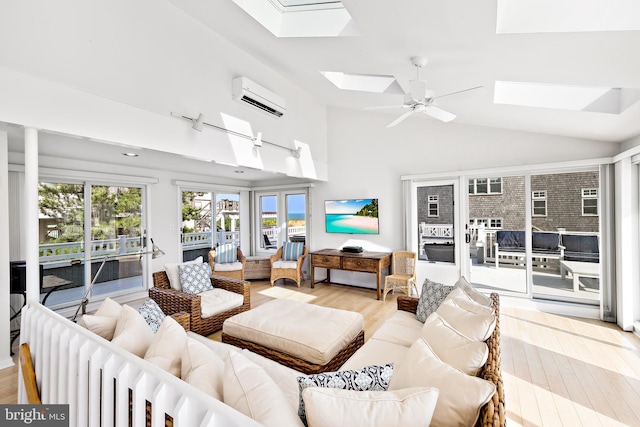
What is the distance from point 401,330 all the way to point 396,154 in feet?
11.2

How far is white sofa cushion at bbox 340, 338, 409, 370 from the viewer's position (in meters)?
1.83

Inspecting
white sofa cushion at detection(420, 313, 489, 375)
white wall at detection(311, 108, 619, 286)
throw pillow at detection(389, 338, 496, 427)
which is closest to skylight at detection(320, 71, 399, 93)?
white wall at detection(311, 108, 619, 286)

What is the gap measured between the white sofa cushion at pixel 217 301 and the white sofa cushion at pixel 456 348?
7.65 feet

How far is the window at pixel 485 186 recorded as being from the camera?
4.43 meters

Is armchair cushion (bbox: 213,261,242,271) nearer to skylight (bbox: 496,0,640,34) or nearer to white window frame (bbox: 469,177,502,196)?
white window frame (bbox: 469,177,502,196)

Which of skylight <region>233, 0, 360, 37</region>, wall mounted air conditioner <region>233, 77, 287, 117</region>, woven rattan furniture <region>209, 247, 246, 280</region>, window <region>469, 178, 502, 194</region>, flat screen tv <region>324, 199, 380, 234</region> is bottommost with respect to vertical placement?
woven rattan furniture <region>209, 247, 246, 280</region>

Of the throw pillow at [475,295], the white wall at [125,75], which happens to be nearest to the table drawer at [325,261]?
the white wall at [125,75]

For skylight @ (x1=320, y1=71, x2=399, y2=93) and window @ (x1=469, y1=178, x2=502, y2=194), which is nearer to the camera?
skylight @ (x1=320, y1=71, x2=399, y2=93)

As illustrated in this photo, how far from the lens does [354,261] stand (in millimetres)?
4820

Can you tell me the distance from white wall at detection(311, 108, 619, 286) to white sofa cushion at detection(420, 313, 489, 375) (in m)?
3.44

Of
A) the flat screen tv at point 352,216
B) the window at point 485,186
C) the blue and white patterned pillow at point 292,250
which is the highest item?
the window at point 485,186

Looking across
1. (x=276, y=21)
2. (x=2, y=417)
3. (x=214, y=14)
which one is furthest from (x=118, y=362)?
(x=214, y=14)

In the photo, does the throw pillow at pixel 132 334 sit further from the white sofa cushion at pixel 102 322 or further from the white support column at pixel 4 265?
the white support column at pixel 4 265

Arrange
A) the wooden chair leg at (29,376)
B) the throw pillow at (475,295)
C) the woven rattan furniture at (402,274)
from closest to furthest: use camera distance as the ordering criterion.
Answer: the wooden chair leg at (29,376), the throw pillow at (475,295), the woven rattan furniture at (402,274)
